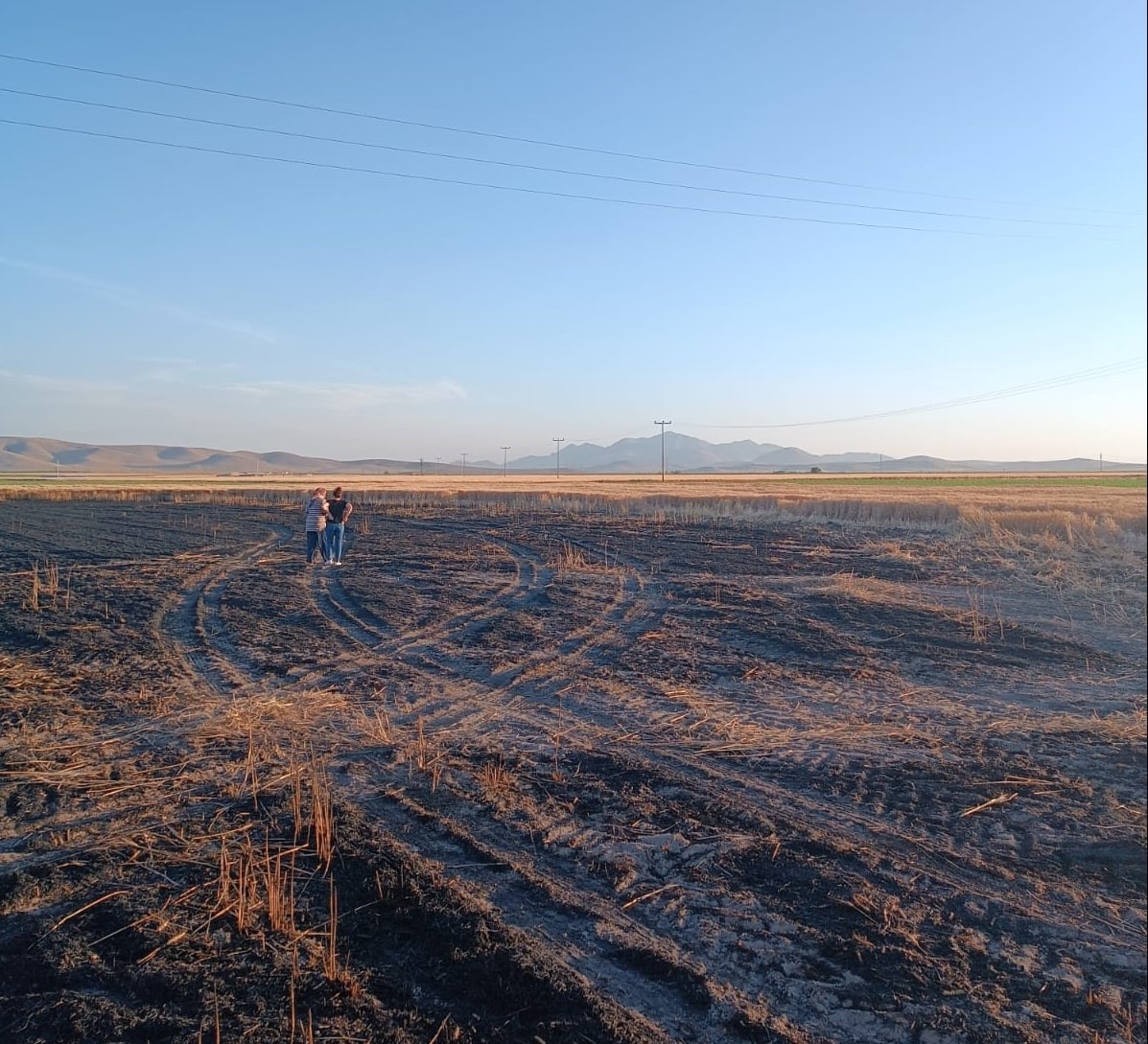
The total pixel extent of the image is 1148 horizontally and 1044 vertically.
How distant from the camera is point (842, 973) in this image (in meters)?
3.85

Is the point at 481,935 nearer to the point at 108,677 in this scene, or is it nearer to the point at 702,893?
the point at 702,893

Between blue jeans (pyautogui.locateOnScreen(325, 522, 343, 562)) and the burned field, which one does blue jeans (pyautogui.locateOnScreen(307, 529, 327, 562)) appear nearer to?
blue jeans (pyautogui.locateOnScreen(325, 522, 343, 562))

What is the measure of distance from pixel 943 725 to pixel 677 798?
342 cm

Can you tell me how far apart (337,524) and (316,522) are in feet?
1.50

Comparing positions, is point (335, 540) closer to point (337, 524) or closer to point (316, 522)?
point (337, 524)

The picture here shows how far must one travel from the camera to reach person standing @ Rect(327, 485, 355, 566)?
62.5ft

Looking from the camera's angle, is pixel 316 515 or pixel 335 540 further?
pixel 335 540

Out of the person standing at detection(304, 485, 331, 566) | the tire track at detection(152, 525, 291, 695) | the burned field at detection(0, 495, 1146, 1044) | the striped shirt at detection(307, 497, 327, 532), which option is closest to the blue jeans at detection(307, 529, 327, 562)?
the person standing at detection(304, 485, 331, 566)

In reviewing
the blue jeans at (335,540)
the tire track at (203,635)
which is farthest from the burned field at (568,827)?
the blue jeans at (335,540)

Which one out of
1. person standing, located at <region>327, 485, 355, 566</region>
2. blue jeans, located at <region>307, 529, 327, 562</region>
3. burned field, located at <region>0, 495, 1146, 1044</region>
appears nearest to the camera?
burned field, located at <region>0, 495, 1146, 1044</region>

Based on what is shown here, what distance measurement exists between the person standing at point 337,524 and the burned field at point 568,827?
6.05m

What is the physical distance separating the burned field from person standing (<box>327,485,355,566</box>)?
6048 mm

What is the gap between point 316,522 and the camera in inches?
750

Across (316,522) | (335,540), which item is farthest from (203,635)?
(335,540)
